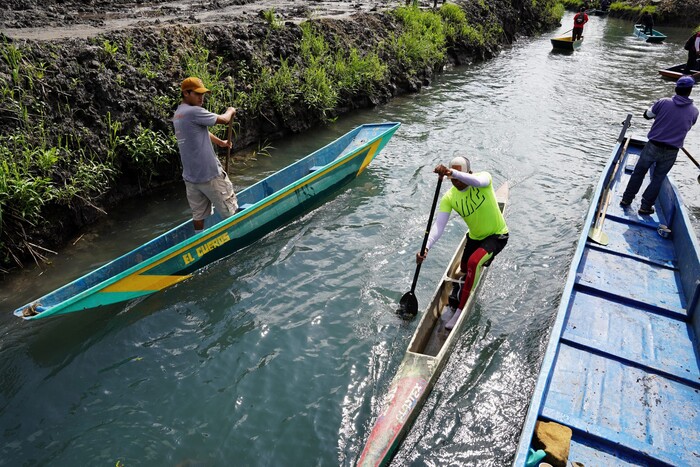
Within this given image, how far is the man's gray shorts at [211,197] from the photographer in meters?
6.90

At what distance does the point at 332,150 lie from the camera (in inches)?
398

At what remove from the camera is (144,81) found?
9484mm

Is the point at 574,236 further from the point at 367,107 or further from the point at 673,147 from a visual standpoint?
the point at 367,107

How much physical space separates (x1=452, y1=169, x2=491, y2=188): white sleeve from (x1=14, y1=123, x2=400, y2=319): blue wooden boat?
11.2 ft

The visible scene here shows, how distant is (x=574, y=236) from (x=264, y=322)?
5348mm

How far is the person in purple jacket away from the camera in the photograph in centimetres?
697

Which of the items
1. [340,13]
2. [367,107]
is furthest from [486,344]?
[340,13]

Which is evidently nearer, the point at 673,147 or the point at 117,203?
the point at 673,147

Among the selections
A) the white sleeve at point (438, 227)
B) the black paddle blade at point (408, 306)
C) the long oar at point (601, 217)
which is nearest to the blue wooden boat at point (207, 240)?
the black paddle blade at point (408, 306)

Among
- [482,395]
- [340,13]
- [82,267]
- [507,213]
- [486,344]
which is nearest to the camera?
[482,395]

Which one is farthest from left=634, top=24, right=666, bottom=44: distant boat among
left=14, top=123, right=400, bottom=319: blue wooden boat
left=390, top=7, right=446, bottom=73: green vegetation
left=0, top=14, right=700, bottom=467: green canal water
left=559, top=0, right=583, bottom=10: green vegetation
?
left=14, top=123, right=400, bottom=319: blue wooden boat

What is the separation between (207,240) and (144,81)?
447 cm

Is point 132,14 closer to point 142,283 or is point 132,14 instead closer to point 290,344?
point 142,283

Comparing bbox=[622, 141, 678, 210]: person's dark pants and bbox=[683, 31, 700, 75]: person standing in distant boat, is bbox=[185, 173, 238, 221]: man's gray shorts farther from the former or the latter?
bbox=[683, 31, 700, 75]: person standing in distant boat
